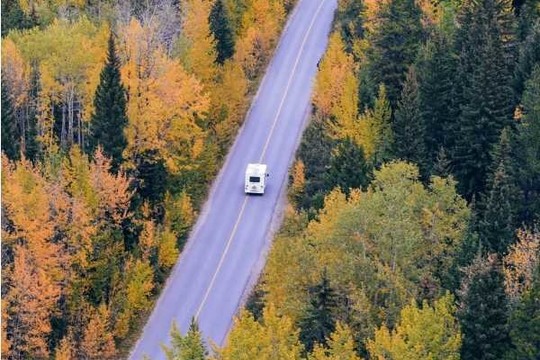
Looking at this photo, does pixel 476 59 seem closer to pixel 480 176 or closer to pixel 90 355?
pixel 480 176

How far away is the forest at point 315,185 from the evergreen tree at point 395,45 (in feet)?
0.51

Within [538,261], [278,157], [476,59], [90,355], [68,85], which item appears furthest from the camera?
[278,157]

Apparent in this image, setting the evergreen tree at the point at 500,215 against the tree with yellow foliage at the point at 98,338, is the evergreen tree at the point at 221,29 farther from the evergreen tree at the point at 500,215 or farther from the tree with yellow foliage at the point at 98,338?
the evergreen tree at the point at 500,215

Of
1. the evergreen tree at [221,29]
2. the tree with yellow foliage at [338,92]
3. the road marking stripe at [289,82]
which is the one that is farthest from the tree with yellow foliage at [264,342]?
the evergreen tree at [221,29]

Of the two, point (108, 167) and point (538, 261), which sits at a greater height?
point (538, 261)

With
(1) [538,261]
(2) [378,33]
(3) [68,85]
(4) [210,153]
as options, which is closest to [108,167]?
(3) [68,85]

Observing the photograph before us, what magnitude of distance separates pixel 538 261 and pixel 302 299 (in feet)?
45.9

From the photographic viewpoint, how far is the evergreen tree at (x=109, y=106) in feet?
220

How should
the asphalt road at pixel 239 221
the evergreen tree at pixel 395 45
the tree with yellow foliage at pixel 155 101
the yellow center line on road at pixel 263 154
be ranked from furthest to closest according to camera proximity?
the evergreen tree at pixel 395 45, the yellow center line on road at pixel 263 154, the tree with yellow foliage at pixel 155 101, the asphalt road at pixel 239 221

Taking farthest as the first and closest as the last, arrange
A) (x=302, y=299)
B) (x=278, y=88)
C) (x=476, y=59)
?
(x=278, y=88) → (x=476, y=59) → (x=302, y=299)

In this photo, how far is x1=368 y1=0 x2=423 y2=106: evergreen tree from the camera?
235ft

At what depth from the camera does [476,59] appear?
217 ft

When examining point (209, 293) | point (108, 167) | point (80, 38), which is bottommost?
point (209, 293)

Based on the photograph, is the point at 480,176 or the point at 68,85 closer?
the point at 480,176
